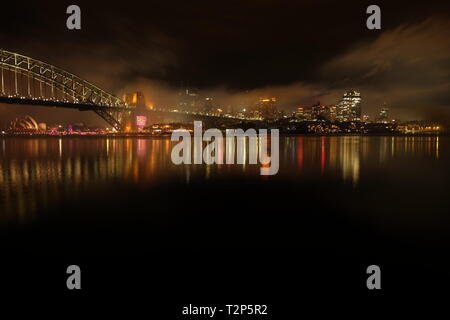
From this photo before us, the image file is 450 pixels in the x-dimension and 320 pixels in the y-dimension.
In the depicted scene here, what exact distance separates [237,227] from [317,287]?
88.4 inches

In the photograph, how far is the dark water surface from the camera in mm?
4832

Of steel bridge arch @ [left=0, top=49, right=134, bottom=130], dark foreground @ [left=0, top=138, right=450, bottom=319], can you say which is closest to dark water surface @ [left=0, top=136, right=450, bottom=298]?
dark foreground @ [left=0, top=138, right=450, bottom=319]

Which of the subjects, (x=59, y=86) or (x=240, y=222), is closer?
(x=240, y=222)

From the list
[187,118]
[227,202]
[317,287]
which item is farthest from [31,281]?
[187,118]

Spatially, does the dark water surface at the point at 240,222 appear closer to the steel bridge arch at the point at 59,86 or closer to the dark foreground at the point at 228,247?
the dark foreground at the point at 228,247

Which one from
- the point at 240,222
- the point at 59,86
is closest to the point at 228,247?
the point at 240,222

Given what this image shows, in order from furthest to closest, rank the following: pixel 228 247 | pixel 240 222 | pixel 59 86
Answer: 1. pixel 59 86
2. pixel 240 222
3. pixel 228 247

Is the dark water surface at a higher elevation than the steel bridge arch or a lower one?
lower

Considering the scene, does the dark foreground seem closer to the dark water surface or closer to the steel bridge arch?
the dark water surface

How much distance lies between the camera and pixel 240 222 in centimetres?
647

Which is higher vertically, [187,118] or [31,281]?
[187,118]

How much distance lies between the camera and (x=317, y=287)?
4.10m

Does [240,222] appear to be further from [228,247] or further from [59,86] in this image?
[59,86]

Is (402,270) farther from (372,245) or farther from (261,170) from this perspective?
(261,170)
